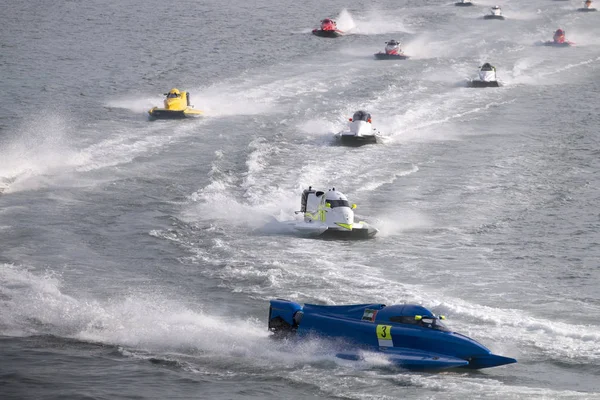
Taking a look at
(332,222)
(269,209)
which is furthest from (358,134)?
(332,222)

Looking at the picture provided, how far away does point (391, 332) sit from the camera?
2505 cm

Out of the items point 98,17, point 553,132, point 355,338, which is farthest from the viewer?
point 98,17

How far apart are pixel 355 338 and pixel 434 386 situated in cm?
285

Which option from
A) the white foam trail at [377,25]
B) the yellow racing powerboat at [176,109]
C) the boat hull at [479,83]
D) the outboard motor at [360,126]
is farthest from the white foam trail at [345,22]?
the outboard motor at [360,126]

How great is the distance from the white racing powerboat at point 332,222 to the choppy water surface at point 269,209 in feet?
2.25

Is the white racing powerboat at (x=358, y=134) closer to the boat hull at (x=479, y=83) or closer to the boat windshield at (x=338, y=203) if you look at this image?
the boat windshield at (x=338, y=203)

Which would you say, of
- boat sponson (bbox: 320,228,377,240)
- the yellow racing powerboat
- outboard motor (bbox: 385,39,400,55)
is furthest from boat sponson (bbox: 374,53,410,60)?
boat sponson (bbox: 320,228,377,240)

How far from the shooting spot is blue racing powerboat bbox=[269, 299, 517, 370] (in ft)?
79.7

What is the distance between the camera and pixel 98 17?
287 feet

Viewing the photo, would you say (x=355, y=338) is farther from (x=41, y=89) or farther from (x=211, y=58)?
(x=211, y=58)

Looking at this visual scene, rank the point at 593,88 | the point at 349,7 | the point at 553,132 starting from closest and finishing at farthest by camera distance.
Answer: the point at 553,132, the point at 593,88, the point at 349,7

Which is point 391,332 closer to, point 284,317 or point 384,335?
point 384,335

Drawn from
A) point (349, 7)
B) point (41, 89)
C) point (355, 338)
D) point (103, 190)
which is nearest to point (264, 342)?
point (355, 338)

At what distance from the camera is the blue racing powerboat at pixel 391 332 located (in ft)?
79.7
